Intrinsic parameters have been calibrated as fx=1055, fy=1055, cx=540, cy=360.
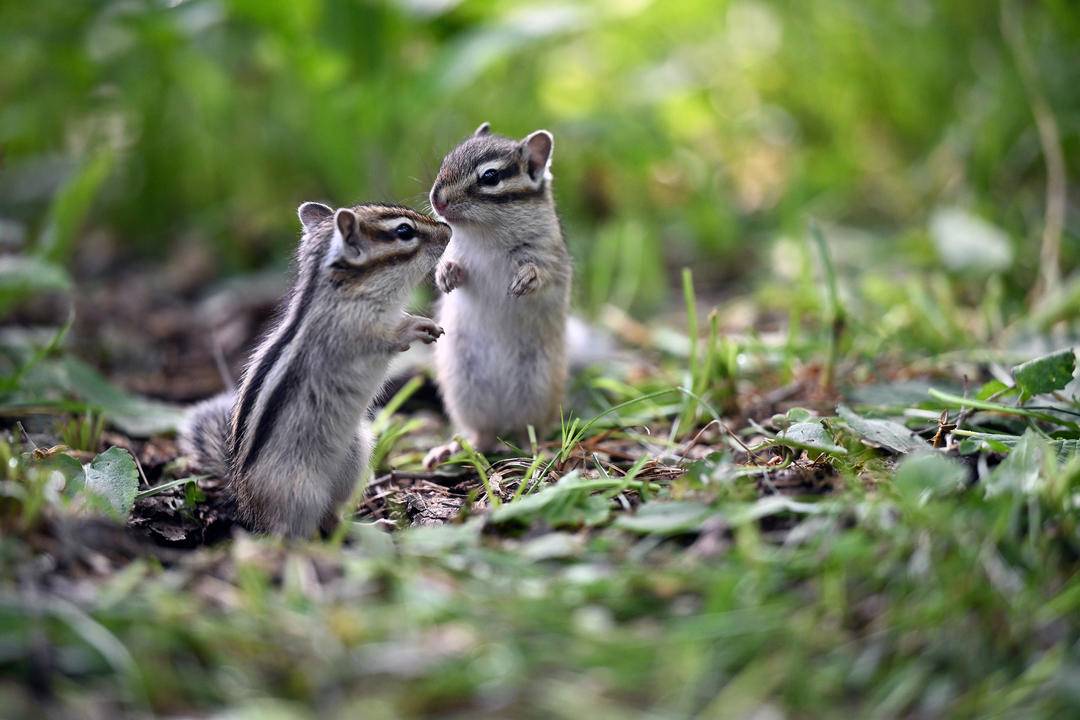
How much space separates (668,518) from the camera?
3.18 m

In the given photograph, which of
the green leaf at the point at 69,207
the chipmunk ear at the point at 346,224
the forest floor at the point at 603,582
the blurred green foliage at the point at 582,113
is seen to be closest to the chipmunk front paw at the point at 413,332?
the chipmunk ear at the point at 346,224

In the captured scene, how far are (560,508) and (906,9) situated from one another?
21.8ft

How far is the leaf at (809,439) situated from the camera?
11.9ft

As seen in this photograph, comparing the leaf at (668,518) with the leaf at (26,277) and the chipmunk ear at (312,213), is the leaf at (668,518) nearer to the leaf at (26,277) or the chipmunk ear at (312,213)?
the chipmunk ear at (312,213)

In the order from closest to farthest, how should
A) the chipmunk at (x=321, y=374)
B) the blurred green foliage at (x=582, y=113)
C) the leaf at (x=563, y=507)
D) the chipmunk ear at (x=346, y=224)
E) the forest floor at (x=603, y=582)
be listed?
the forest floor at (x=603, y=582) → the leaf at (x=563, y=507) → the chipmunk at (x=321, y=374) → the chipmunk ear at (x=346, y=224) → the blurred green foliage at (x=582, y=113)

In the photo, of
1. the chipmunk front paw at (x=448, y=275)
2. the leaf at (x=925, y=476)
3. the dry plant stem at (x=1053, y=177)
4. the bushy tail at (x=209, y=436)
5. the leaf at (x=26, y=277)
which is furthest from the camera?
the dry plant stem at (x=1053, y=177)

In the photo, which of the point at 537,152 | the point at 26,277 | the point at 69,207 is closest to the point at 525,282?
the point at 537,152

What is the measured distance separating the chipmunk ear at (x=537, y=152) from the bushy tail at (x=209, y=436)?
67.5 inches

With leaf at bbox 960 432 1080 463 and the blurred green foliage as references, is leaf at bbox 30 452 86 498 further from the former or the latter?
the blurred green foliage

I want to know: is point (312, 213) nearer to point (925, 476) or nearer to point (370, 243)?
point (370, 243)

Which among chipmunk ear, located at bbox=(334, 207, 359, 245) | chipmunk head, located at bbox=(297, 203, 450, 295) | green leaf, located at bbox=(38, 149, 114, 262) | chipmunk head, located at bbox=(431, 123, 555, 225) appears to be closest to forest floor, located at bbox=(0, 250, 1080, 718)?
chipmunk head, located at bbox=(297, 203, 450, 295)

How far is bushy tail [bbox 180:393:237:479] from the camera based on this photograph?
418cm

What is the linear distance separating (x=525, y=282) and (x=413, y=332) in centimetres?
76

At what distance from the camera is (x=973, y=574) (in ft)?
8.84
